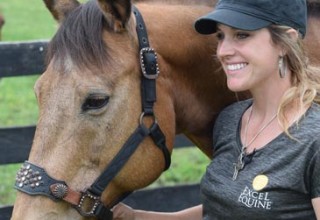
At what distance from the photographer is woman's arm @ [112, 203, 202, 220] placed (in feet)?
10.5

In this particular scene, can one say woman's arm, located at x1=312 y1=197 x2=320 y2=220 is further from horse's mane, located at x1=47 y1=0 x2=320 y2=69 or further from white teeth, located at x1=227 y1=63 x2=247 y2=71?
horse's mane, located at x1=47 y1=0 x2=320 y2=69

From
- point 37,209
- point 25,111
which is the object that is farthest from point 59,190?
point 25,111

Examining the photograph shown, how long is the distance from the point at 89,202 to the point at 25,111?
19.7ft

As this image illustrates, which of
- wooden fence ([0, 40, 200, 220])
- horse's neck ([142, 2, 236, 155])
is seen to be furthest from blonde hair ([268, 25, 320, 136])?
wooden fence ([0, 40, 200, 220])

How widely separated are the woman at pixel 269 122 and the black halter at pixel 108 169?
0.26 m

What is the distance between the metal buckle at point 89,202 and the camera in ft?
9.02

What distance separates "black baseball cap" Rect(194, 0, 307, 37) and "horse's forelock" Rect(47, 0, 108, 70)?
44 cm

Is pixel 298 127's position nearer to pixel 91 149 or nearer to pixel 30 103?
pixel 91 149

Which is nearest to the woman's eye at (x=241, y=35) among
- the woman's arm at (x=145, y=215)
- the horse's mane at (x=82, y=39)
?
the horse's mane at (x=82, y=39)

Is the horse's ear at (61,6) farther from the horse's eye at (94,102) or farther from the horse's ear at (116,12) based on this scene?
the horse's eye at (94,102)

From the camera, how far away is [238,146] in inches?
110

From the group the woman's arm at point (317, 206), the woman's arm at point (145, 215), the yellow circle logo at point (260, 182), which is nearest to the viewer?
the woman's arm at point (317, 206)

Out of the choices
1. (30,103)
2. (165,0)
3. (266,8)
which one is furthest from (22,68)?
(30,103)

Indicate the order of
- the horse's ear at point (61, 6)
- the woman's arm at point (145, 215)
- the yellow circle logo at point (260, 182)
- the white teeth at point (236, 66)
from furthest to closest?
the woman's arm at point (145, 215)
the horse's ear at point (61, 6)
the white teeth at point (236, 66)
the yellow circle logo at point (260, 182)
